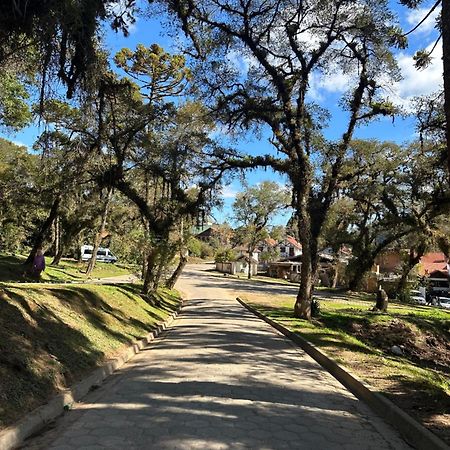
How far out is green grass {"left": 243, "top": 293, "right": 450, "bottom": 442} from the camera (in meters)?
7.01

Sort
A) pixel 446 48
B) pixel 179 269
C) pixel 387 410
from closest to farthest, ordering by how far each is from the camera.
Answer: pixel 387 410, pixel 446 48, pixel 179 269

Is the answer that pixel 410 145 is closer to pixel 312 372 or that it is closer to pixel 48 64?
pixel 312 372

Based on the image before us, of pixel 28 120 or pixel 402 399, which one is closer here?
pixel 402 399

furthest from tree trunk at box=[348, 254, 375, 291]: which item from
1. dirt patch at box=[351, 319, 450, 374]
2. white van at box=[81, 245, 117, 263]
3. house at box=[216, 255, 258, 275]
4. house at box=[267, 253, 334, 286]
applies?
house at box=[216, 255, 258, 275]

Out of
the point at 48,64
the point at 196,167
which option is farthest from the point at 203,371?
the point at 196,167

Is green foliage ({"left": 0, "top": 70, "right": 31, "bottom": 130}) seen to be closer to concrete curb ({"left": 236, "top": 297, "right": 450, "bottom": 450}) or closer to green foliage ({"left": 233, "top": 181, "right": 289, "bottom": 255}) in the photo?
concrete curb ({"left": 236, "top": 297, "right": 450, "bottom": 450})

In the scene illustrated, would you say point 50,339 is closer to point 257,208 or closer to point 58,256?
point 58,256

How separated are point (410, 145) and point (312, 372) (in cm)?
3020

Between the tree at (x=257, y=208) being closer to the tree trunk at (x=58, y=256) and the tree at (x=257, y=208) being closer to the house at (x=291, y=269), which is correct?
the house at (x=291, y=269)

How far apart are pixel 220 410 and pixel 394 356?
9328 millimetres

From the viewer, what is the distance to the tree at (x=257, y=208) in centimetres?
6906

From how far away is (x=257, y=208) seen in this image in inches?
2776

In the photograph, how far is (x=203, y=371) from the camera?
9086 mm

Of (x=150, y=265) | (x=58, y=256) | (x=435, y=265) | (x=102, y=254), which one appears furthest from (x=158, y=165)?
(x=435, y=265)
